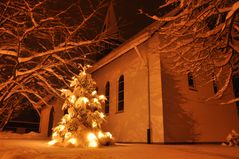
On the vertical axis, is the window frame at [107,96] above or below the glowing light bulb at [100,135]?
above

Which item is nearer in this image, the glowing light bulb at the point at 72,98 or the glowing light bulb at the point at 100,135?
the glowing light bulb at the point at 100,135

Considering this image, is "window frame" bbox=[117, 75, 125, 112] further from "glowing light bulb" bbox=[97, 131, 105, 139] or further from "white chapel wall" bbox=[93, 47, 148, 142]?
"glowing light bulb" bbox=[97, 131, 105, 139]

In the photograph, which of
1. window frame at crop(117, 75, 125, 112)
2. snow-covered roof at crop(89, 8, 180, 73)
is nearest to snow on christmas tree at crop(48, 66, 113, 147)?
snow-covered roof at crop(89, 8, 180, 73)

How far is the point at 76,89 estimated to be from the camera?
8.27m

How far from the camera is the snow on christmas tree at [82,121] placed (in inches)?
287

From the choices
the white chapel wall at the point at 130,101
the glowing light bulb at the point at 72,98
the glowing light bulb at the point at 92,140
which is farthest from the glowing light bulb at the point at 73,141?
the white chapel wall at the point at 130,101

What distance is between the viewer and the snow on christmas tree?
7.29 metres

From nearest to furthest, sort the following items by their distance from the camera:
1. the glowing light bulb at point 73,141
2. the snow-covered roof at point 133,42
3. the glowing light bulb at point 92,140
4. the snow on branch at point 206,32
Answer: the snow on branch at point 206,32, the glowing light bulb at point 73,141, the glowing light bulb at point 92,140, the snow-covered roof at point 133,42

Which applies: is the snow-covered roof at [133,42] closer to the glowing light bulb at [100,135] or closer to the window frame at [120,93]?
the window frame at [120,93]

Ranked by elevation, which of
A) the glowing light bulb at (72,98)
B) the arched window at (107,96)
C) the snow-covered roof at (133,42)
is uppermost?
the snow-covered roof at (133,42)

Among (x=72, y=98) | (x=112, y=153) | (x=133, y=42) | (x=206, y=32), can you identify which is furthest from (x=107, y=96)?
(x=206, y=32)

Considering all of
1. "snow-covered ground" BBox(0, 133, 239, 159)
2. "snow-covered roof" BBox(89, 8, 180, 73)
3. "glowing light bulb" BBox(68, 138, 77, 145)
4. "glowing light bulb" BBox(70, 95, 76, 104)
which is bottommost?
"snow-covered ground" BBox(0, 133, 239, 159)

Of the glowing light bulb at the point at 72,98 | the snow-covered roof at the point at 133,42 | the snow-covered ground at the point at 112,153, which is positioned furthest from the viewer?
the snow-covered roof at the point at 133,42

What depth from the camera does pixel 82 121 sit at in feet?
25.8
